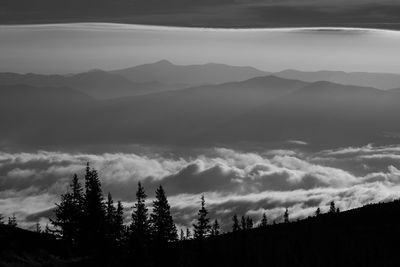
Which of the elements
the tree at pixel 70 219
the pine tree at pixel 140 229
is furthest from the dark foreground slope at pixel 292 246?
the tree at pixel 70 219

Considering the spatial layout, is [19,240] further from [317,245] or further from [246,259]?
[317,245]

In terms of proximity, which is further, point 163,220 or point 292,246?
point 292,246

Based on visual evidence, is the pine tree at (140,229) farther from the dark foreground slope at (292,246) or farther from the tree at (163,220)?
the dark foreground slope at (292,246)

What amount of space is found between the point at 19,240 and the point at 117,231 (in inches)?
648

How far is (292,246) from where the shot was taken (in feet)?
323

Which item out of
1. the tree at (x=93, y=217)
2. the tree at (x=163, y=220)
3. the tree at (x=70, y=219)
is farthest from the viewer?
the tree at (x=70, y=219)

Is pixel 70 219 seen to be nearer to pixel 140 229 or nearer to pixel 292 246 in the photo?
pixel 140 229

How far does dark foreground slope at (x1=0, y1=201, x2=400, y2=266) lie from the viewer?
203 ft

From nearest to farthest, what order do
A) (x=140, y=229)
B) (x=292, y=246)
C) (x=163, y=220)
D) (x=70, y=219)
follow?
(x=140, y=229) < (x=163, y=220) < (x=70, y=219) < (x=292, y=246)

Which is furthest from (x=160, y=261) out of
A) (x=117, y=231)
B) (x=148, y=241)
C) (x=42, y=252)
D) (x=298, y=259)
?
(x=298, y=259)

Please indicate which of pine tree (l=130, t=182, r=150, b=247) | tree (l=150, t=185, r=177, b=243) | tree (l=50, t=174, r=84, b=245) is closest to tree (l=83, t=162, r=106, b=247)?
tree (l=50, t=174, r=84, b=245)

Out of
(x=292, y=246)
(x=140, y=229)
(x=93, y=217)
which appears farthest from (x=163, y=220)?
(x=292, y=246)

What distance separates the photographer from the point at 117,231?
7656cm

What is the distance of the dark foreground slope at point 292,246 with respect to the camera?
61.8 meters
